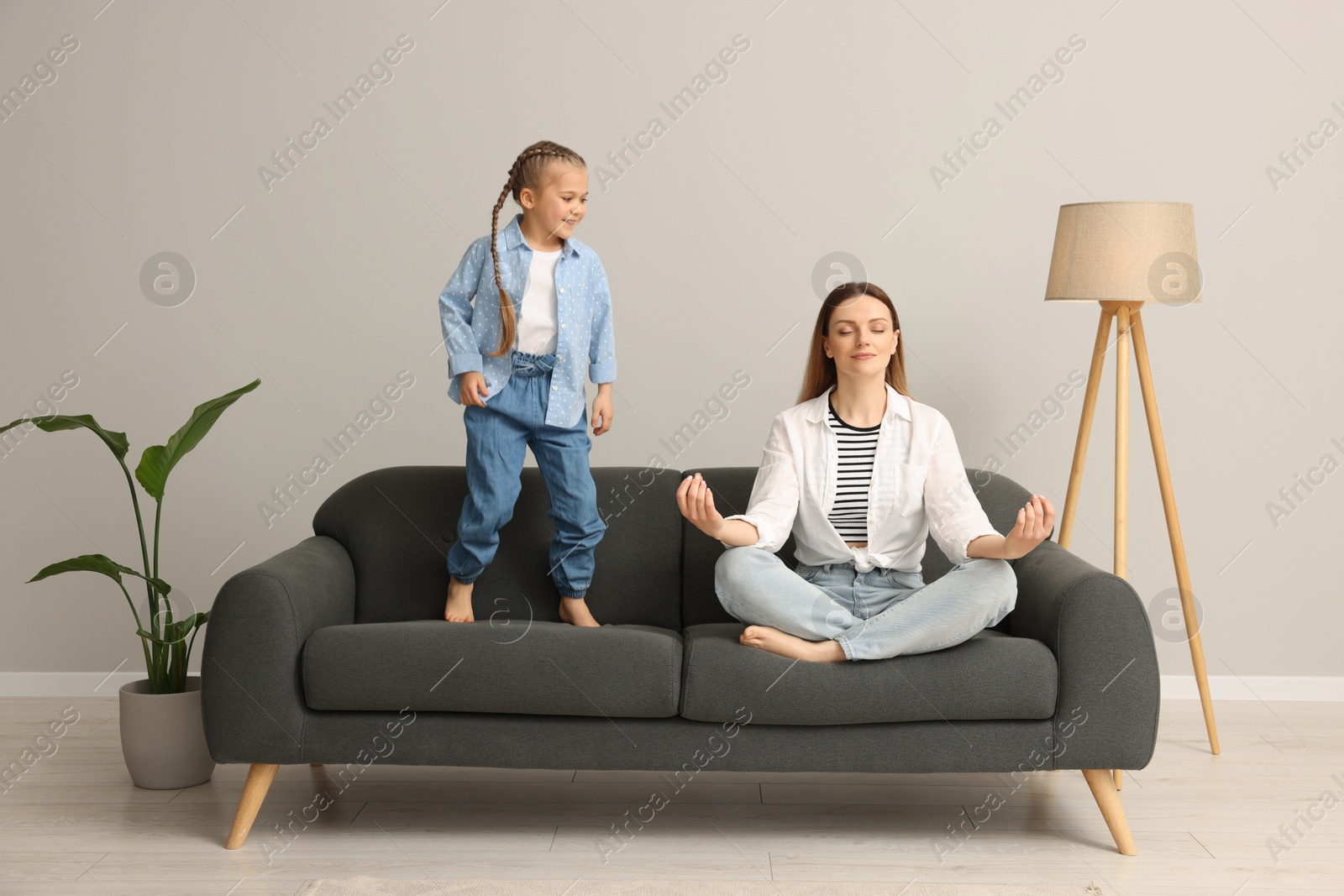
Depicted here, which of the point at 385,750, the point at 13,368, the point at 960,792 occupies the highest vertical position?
the point at 13,368

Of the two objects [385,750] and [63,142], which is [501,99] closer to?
Answer: [63,142]

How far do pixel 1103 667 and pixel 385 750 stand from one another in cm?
143

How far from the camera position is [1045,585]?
233cm

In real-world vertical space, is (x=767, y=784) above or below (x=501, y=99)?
below

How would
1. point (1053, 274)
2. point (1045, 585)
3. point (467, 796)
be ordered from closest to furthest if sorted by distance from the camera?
1. point (1045, 585)
2. point (467, 796)
3. point (1053, 274)

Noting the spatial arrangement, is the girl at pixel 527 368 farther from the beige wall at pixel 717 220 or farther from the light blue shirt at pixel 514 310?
the beige wall at pixel 717 220

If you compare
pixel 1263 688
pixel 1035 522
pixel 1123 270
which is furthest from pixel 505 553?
pixel 1263 688

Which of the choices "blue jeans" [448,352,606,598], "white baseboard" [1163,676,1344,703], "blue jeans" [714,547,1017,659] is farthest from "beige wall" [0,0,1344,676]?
"blue jeans" [714,547,1017,659]

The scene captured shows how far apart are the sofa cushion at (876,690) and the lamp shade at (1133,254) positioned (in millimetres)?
1062

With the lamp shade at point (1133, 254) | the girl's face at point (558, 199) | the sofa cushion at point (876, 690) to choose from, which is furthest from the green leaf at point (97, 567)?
the lamp shade at point (1133, 254)

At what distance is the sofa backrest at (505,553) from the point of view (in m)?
2.70

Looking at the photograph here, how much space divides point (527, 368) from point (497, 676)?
2.43 feet

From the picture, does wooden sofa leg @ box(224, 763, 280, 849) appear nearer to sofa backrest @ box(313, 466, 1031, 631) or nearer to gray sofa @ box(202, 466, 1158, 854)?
gray sofa @ box(202, 466, 1158, 854)

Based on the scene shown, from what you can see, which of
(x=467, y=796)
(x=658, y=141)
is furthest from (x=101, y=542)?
(x=658, y=141)
